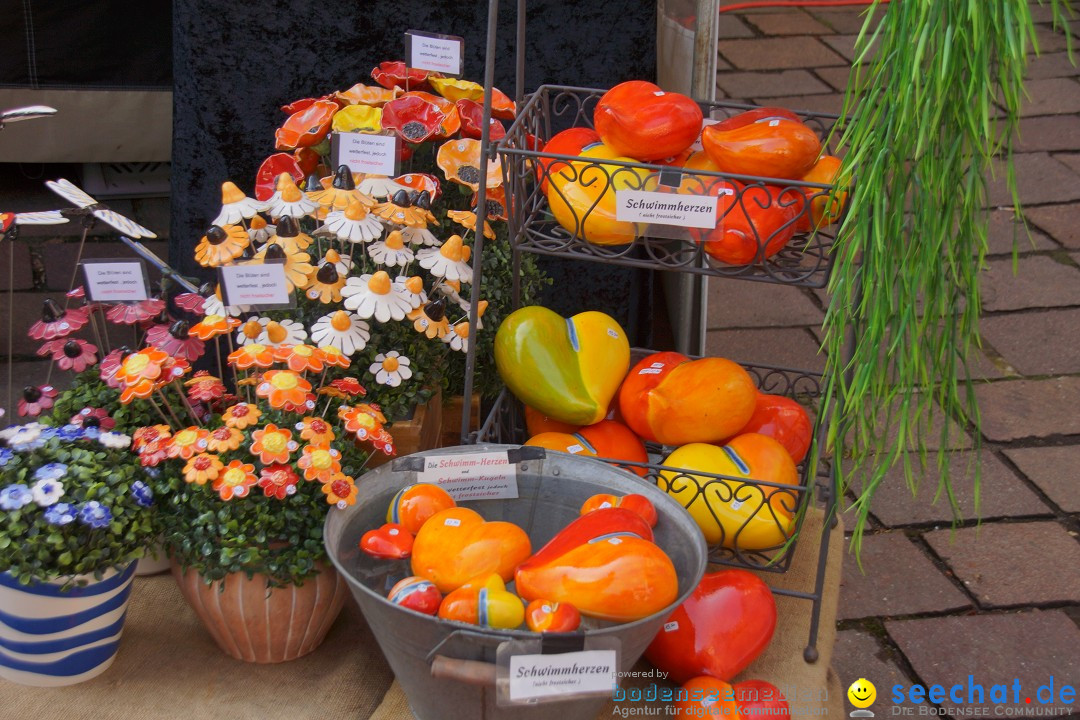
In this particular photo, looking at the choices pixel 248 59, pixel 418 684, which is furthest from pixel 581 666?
pixel 248 59

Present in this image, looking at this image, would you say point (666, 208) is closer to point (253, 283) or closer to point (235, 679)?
point (253, 283)

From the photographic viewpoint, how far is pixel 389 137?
1315mm

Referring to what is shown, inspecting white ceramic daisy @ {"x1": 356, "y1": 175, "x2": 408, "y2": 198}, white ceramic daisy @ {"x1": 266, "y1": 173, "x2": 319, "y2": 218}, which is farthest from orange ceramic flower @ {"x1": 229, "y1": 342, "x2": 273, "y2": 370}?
white ceramic daisy @ {"x1": 356, "y1": 175, "x2": 408, "y2": 198}

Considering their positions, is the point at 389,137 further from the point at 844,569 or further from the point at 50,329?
the point at 844,569

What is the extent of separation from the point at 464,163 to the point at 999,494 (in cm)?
139

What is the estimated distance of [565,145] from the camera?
1218 millimetres

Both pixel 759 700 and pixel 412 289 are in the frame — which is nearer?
pixel 759 700

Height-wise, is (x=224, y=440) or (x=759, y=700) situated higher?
(x=224, y=440)

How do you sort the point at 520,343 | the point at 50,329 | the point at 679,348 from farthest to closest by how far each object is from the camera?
1. the point at 679,348
2. the point at 520,343
3. the point at 50,329

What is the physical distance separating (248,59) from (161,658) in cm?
107

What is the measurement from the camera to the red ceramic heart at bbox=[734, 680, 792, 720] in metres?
1.07

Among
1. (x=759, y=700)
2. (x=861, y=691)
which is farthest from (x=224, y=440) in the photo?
(x=861, y=691)

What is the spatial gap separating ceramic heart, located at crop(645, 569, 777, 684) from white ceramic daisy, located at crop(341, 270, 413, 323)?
0.46m

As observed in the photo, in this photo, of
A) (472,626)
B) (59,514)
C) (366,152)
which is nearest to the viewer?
(472,626)
